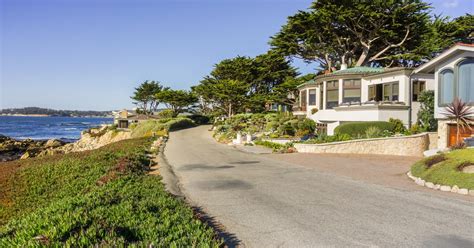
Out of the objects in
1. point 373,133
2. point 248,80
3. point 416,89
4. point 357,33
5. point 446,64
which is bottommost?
point 373,133

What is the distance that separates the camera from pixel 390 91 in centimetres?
2761

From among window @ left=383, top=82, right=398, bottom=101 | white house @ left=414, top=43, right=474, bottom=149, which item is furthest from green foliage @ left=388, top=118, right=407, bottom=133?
white house @ left=414, top=43, right=474, bottom=149

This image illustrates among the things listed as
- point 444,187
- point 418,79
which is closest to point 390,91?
point 418,79

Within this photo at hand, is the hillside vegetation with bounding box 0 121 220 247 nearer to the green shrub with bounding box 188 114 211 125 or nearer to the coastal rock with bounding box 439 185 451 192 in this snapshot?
the coastal rock with bounding box 439 185 451 192

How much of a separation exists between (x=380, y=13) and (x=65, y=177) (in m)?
32.8

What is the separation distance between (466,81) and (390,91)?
8711 millimetres

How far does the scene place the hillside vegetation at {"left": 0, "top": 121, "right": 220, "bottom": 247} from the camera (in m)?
5.82

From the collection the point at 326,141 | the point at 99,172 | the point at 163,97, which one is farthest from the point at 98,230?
the point at 163,97

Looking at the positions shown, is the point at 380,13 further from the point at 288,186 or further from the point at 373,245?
the point at 373,245

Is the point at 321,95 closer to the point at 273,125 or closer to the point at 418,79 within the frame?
the point at 273,125

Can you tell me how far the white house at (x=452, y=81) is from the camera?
1864cm

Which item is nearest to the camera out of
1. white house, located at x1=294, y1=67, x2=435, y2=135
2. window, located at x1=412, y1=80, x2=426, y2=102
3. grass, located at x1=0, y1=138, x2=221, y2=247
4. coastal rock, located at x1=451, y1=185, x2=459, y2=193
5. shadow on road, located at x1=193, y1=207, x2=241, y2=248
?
grass, located at x1=0, y1=138, x2=221, y2=247

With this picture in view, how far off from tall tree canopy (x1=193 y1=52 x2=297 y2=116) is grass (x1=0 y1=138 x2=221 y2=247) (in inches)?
1404

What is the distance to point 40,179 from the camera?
1567 centimetres
